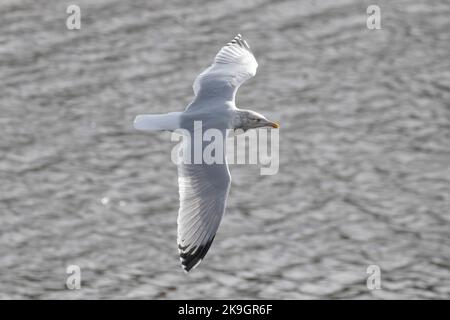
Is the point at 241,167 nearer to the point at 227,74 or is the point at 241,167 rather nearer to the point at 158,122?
the point at 227,74

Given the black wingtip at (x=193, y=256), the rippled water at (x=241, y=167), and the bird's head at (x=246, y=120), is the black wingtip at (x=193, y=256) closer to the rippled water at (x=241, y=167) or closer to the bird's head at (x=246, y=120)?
the bird's head at (x=246, y=120)

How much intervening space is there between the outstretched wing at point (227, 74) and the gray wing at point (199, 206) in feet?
4.17

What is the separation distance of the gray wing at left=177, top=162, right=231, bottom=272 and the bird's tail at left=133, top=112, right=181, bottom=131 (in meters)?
0.51

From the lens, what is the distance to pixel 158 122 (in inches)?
545

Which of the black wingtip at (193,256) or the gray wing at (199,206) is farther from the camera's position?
the gray wing at (199,206)

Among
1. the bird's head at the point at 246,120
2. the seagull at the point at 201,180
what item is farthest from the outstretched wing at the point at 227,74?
the bird's head at the point at 246,120

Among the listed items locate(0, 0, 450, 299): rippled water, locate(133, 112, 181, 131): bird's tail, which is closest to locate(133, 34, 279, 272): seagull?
locate(133, 112, 181, 131): bird's tail

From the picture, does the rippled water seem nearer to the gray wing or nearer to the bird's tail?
the gray wing

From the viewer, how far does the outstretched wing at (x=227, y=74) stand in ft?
48.9

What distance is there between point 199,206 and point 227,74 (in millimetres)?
2335

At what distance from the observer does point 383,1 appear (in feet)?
84.2

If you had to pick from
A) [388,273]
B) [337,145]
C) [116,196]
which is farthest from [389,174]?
[116,196]

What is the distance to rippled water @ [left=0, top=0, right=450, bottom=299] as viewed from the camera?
60.3ft

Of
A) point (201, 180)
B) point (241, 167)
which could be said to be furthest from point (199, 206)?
point (241, 167)
